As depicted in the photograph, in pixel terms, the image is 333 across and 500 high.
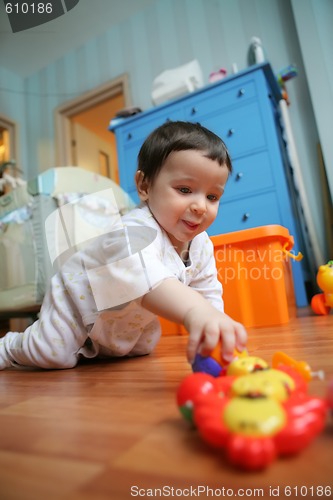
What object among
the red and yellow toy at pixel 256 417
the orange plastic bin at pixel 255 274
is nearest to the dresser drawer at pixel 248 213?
the orange plastic bin at pixel 255 274

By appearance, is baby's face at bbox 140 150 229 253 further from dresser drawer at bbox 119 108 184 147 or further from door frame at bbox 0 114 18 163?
door frame at bbox 0 114 18 163

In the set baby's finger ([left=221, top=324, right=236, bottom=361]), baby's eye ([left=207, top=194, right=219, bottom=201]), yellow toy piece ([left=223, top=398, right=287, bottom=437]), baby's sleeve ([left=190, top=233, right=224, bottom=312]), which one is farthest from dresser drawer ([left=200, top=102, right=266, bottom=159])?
yellow toy piece ([left=223, top=398, right=287, bottom=437])

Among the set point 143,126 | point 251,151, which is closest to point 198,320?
point 251,151

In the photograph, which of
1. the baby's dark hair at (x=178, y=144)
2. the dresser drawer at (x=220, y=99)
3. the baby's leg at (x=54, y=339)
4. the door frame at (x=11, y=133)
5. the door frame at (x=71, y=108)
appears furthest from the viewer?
the door frame at (x=11, y=133)

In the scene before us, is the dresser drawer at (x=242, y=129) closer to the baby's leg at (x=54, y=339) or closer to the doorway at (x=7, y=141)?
the baby's leg at (x=54, y=339)

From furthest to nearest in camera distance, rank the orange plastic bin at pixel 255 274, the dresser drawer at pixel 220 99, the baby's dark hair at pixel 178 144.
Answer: the dresser drawer at pixel 220 99 → the orange plastic bin at pixel 255 274 → the baby's dark hair at pixel 178 144

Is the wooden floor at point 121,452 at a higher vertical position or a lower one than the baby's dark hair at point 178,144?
lower

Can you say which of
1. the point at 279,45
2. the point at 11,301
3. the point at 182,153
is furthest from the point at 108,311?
the point at 279,45

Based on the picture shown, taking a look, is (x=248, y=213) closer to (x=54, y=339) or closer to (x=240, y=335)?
(x=54, y=339)

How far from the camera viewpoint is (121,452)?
276 millimetres

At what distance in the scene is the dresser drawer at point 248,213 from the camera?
162 centimetres

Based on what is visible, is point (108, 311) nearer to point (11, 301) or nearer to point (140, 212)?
point (140, 212)

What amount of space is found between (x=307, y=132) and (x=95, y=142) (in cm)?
210

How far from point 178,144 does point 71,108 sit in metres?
2.75
